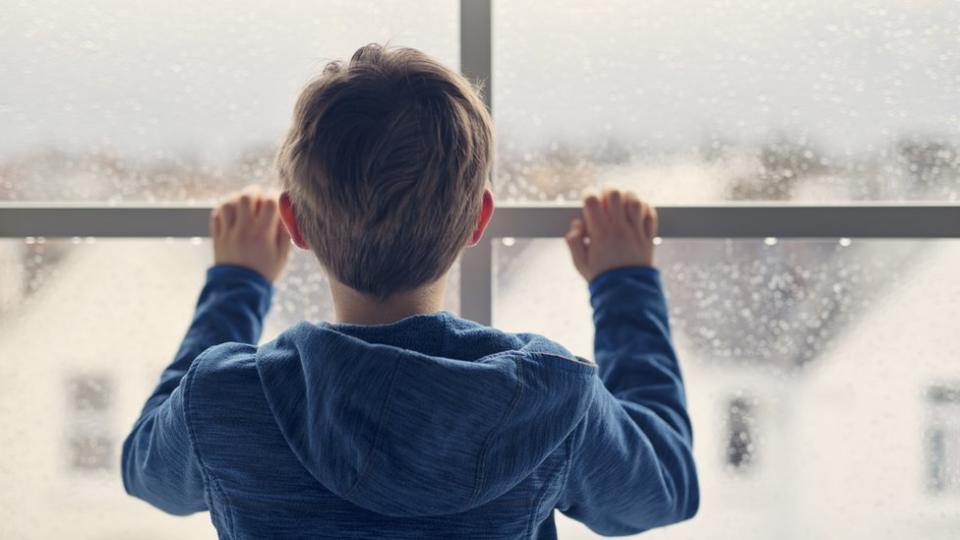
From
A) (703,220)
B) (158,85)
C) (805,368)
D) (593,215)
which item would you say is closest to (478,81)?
(593,215)

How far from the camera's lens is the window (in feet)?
3.04

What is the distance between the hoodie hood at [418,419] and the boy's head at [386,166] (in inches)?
3.3

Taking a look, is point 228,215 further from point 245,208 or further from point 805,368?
point 805,368

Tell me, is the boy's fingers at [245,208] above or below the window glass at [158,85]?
below

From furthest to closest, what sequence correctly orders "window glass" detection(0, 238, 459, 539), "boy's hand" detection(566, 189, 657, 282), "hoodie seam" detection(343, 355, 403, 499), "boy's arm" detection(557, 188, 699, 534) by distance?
"window glass" detection(0, 238, 459, 539) < "boy's hand" detection(566, 189, 657, 282) < "boy's arm" detection(557, 188, 699, 534) < "hoodie seam" detection(343, 355, 403, 499)

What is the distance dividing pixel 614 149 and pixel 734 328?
273mm

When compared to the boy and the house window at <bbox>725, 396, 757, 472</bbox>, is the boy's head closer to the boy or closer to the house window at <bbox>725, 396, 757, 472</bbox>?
the boy

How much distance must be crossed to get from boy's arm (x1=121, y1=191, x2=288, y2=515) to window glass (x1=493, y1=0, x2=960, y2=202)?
1.09 ft

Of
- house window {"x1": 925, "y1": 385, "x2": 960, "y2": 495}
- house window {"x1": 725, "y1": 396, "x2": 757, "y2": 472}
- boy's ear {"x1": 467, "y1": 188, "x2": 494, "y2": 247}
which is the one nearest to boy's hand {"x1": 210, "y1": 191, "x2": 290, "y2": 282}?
boy's ear {"x1": 467, "y1": 188, "x2": 494, "y2": 247}

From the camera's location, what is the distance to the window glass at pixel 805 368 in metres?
0.94

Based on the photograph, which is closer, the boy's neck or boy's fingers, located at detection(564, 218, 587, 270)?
the boy's neck

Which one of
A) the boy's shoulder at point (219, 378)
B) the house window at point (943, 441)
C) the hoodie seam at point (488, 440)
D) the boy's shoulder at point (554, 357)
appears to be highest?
the boy's shoulder at point (554, 357)

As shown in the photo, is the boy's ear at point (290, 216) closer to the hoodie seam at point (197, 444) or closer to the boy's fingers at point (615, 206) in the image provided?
the hoodie seam at point (197, 444)

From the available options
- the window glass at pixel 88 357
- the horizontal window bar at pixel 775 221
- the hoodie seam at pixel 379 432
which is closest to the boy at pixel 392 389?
the hoodie seam at pixel 379 432
